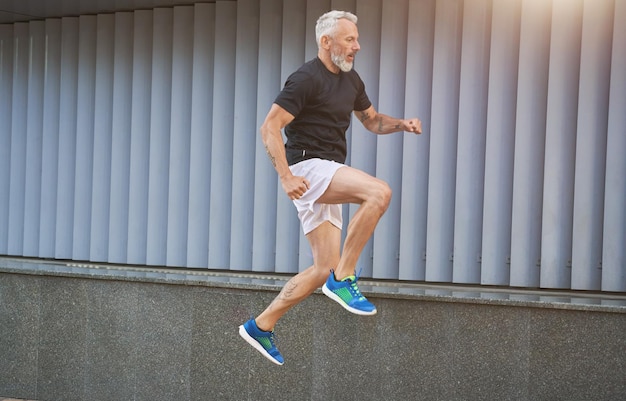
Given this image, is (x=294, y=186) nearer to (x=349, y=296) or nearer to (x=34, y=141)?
(x=349, y=296)

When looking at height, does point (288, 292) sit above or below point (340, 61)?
below

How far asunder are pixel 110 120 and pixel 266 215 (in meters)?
2.08

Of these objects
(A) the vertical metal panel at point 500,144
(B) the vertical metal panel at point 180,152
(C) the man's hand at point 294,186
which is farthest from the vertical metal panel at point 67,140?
(C) the man's hand at point 294,186

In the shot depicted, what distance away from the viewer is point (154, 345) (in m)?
8.63

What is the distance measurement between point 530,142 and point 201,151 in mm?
3168

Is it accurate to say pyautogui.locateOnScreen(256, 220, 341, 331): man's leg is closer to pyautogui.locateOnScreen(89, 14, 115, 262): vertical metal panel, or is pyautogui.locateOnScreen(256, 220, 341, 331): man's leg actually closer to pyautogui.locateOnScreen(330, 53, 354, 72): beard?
pyautogui.locateOnScreen(330, 53, 354, 72): beard

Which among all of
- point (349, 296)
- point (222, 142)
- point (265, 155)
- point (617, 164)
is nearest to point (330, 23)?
point (349, 296)

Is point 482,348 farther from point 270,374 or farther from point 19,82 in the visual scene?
point 19,82

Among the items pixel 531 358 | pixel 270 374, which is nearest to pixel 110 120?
pixel 270 374

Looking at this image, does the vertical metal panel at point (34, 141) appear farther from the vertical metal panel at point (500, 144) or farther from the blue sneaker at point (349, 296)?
the blue sneaker at point (349, 296)

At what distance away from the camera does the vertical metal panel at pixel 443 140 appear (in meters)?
8.47

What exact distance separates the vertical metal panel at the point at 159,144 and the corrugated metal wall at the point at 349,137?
14 millimetres

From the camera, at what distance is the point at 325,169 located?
6383 millimetres

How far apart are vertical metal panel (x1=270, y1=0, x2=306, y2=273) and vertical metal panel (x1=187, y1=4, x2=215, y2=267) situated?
586mm
